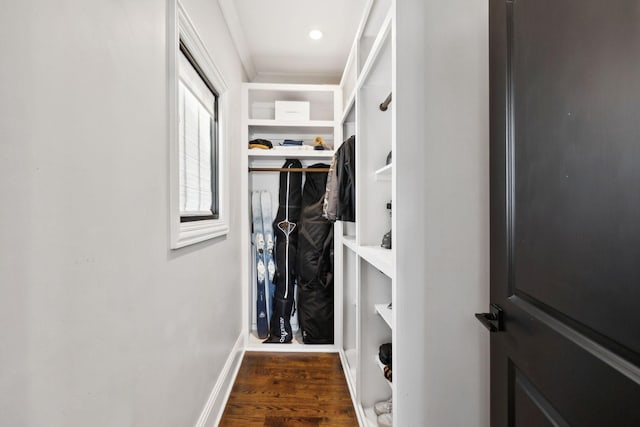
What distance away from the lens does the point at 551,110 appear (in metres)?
0.64

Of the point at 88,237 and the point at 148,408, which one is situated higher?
the point at 88,237

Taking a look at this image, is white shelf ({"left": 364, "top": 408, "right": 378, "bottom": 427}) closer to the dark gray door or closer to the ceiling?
the dark gray door

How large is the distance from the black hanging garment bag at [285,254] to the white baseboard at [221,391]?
38 cm

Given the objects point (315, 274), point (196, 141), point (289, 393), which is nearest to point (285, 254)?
point (315, 274)

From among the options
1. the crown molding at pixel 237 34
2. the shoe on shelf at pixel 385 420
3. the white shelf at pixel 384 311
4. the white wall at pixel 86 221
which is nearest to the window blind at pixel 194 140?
the white wall at pixel 86 221

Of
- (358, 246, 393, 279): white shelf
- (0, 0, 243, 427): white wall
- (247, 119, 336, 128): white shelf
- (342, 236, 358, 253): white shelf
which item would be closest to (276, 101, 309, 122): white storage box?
(247, 119, 336, 128): white shelf

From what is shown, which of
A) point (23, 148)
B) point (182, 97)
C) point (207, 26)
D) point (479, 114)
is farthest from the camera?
point (207, 26)

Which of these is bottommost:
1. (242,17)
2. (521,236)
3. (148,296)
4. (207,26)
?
(148,296)

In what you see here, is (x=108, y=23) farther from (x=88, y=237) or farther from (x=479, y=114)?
(x=479, y=114)

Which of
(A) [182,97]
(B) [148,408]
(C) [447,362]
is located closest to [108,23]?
(A) [182,97]

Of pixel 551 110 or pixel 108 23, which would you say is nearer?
pixel 551 110

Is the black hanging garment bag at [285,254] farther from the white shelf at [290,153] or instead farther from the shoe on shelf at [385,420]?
the shoe on shelf at [385,420]

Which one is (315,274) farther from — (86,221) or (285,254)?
(86,221)

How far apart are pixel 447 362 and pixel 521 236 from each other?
552 mm
